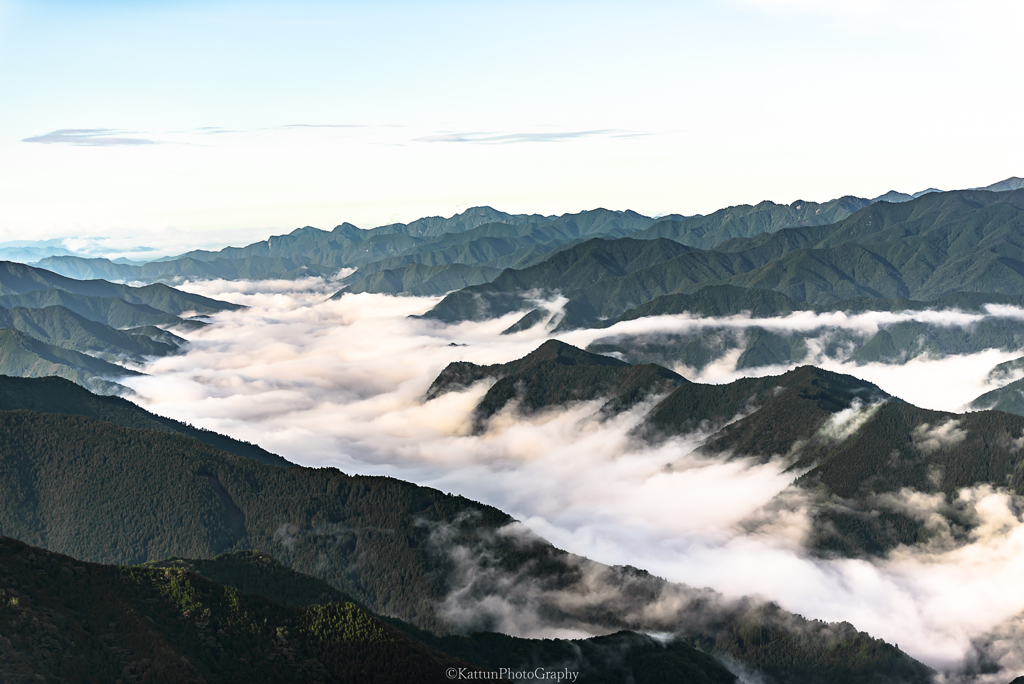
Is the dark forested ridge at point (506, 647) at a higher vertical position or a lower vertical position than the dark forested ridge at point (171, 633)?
lower

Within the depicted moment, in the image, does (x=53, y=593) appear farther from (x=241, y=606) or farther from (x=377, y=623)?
(x=377, y=623)

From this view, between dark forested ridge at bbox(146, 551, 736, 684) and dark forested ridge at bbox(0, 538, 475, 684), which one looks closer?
dark forested ridge at bbox(0, 538, 475, 684)

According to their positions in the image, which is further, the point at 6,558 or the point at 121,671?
the point at 6,558

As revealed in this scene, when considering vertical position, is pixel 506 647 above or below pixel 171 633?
below

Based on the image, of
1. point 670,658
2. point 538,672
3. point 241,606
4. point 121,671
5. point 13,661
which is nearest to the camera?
point 13,661

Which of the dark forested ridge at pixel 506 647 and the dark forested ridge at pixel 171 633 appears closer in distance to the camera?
the dark forested ridge at pixel 171 633

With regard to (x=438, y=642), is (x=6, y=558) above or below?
above

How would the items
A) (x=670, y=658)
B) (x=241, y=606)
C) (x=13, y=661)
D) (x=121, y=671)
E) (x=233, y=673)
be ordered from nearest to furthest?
1. (x=13, y=661)
2. (x=121, y=671)
3. (x=233, y=673)
4. (x=241, y=606)
5. (x=670, y=658)

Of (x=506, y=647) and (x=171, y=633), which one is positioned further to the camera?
(x=506, y=647)

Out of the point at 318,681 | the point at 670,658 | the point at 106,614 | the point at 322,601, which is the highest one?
the point at 106,614

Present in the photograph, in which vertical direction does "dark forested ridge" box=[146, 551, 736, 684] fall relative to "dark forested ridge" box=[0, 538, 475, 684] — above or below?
below

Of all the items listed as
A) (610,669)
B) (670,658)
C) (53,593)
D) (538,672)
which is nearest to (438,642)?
(538,672)
